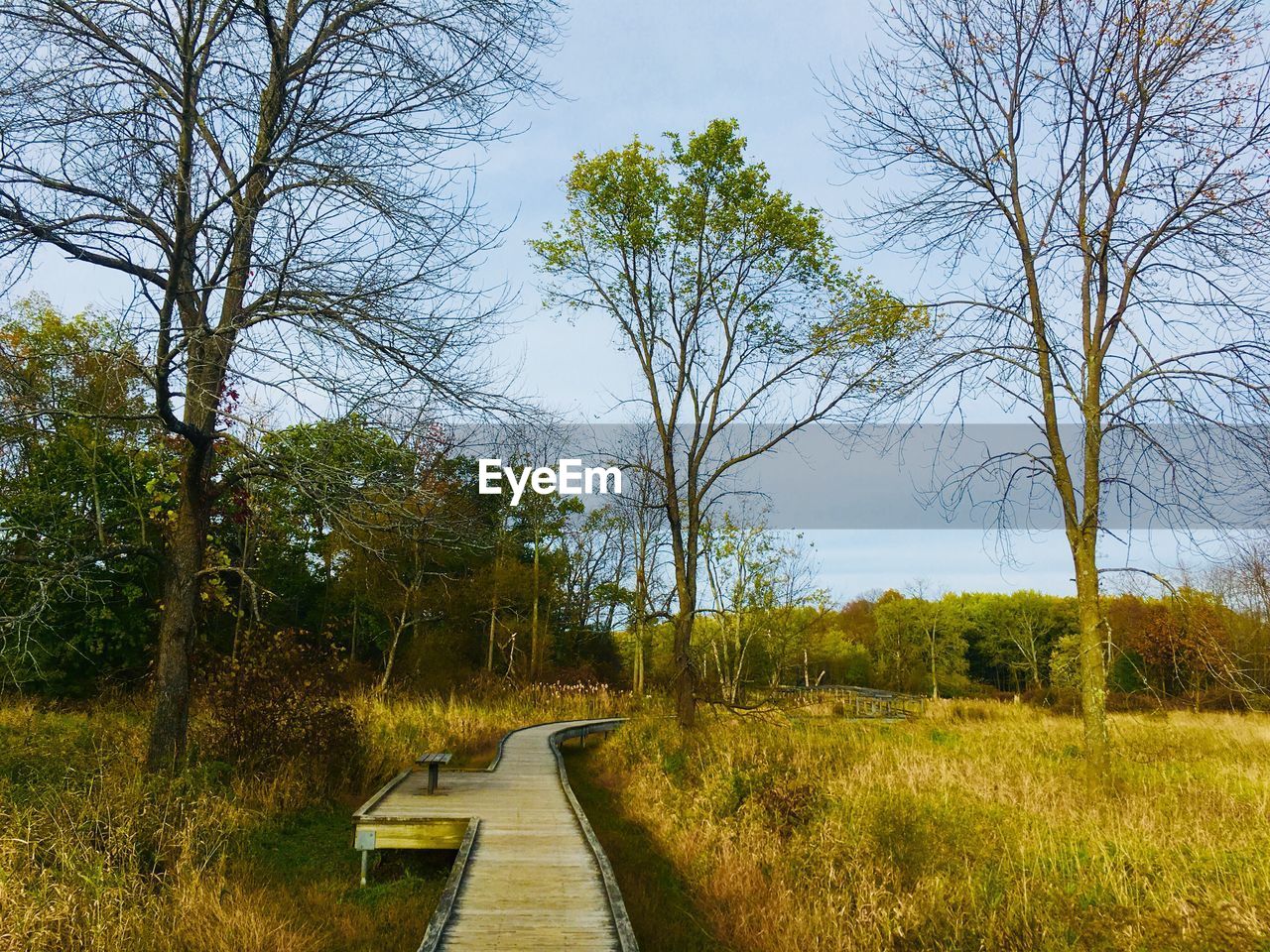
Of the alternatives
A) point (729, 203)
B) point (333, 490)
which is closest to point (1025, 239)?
point (729, 203)

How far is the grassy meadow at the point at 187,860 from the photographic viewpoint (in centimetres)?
562

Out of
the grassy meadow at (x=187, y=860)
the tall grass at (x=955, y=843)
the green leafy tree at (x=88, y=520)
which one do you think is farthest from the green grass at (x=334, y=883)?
the green leafy tree at (x=88, y=520)

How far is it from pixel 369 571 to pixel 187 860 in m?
19.6

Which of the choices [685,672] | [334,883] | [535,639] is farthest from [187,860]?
[535,639]

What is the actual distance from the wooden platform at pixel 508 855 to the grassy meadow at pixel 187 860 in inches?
20.2

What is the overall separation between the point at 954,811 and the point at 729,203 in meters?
11.1

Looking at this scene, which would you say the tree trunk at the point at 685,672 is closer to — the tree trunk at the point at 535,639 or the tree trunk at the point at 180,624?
the tree trunk at the point at 180,624

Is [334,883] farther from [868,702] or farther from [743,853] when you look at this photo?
[868,702]

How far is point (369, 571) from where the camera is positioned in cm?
2566

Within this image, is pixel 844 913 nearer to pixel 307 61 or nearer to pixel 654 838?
pixel 654 838

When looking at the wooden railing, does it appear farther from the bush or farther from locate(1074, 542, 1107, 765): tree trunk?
the bush

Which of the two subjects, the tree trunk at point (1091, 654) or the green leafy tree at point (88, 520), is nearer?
the tree trunk at point (1091, 654)

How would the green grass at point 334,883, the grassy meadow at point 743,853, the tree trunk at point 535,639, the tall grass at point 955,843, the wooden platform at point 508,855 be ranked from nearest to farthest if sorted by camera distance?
the tall grass at point 955,843
the grassy meadow at point 743,853
the wooden platform at point 508,855
the green grass at point 334,883
the tree trunk at point 535,639

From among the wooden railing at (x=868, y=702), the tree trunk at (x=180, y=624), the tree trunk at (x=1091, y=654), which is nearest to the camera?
the tree trunk at (x=180, y=624)
